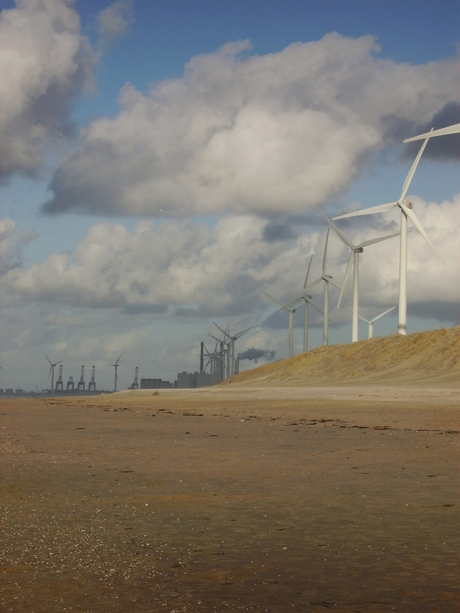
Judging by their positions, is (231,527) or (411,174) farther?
(411,174)

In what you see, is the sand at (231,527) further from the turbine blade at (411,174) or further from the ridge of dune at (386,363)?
the turbine blade at (411,174)

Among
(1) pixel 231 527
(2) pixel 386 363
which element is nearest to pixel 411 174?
(2) pixel 386 363

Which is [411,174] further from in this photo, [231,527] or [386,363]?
[231,527]

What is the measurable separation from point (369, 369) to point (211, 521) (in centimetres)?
9169

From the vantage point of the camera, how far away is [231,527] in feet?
30.6

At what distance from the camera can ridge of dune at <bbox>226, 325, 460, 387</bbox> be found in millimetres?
84562

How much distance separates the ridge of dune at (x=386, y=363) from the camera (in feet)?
277

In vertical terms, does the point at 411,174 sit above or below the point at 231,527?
above

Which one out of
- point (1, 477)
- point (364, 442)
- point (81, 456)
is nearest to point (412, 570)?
point (1, 477)

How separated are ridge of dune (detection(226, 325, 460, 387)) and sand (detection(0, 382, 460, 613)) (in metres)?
54.0

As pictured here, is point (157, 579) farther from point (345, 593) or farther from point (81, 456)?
point (81, 456)

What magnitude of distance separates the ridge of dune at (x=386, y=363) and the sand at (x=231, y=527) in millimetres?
54009

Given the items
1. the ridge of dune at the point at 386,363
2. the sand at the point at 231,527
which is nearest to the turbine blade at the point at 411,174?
the ridge of dune at the point at 386,363

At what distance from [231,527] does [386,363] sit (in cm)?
9205
